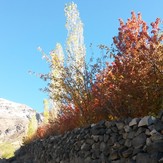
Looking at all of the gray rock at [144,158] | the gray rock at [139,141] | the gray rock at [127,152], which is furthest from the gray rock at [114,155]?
the gray rock at [144,158]

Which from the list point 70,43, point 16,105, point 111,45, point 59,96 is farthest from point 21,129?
point 111,45

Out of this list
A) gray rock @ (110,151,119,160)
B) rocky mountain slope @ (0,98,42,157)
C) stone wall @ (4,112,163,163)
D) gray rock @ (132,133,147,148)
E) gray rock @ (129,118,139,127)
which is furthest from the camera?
rocky mountain slope @ (0,98,42,157)

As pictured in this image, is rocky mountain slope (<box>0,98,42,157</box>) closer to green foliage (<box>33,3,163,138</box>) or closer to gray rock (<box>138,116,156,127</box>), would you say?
green foliage (<box>33,3,163,138</box>)

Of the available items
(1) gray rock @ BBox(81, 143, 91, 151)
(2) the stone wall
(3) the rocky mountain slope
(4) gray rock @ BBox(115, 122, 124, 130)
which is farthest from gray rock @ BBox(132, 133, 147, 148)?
(3) the rocky mountain slope

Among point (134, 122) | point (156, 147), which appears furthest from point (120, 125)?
point (156, 147)

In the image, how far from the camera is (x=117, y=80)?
7.87 m

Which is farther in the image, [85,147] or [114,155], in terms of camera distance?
[85,147]

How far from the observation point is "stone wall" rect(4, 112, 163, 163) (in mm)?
5519

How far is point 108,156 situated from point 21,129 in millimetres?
47192

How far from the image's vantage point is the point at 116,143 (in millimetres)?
6801

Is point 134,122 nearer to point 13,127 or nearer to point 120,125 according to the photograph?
point 120,125

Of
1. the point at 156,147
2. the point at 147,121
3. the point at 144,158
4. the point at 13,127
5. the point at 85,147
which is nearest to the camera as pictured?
the point at 156,147

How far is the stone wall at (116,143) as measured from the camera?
5519mm

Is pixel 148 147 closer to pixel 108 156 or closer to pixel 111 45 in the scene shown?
pixel 108 156
